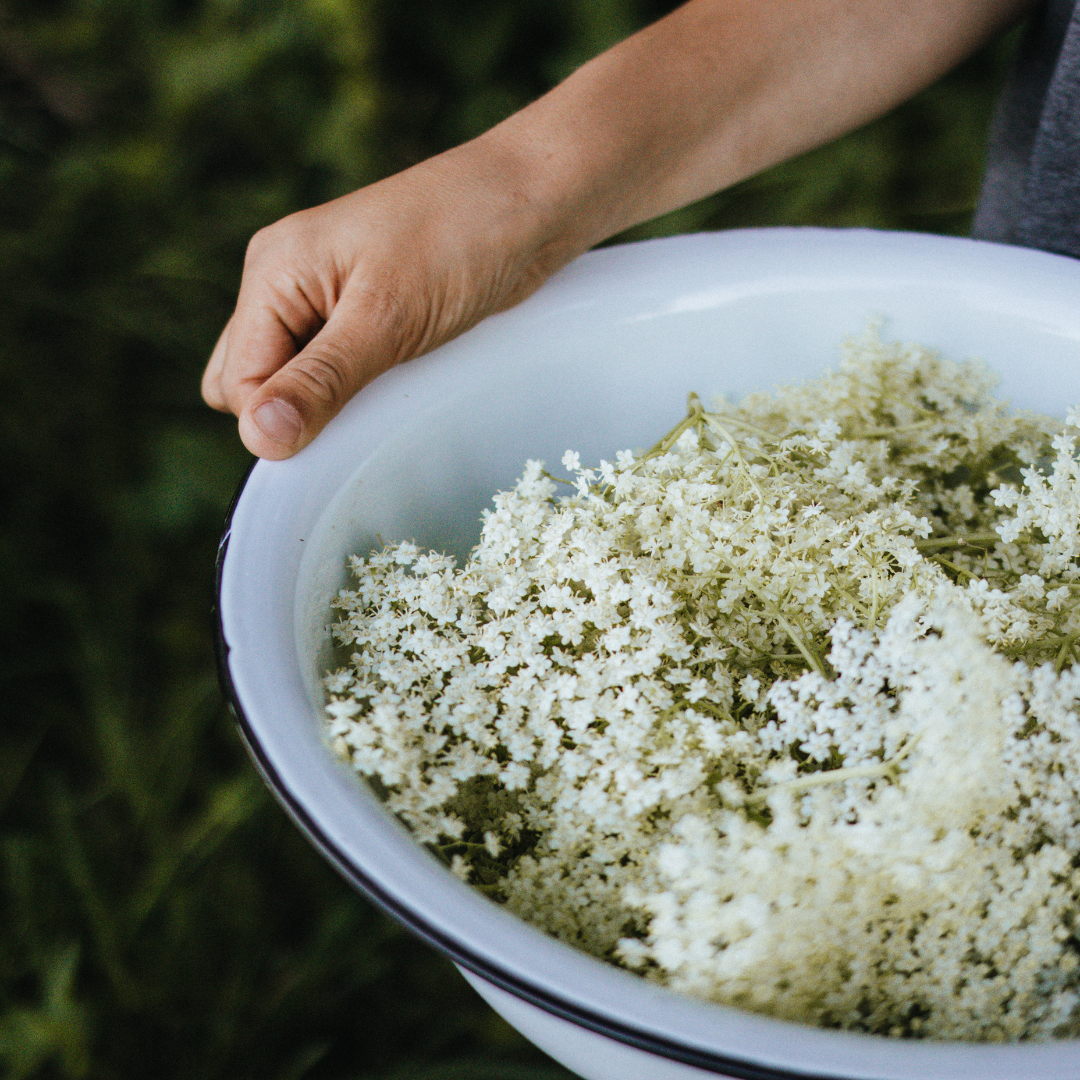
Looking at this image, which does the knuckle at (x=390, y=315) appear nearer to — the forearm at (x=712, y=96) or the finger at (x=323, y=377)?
the finger at (x=323, y=377)

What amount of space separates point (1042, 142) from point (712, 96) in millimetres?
273

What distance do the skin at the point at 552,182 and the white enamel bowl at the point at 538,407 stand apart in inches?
1.2

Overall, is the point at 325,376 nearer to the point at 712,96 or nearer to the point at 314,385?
the point at 314,385

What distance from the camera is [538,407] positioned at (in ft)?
2.16

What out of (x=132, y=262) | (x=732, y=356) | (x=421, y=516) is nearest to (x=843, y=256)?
(x=732, y=356)

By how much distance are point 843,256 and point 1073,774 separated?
0.38 metres

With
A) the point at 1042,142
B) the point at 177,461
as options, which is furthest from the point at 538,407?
the point at 177,461

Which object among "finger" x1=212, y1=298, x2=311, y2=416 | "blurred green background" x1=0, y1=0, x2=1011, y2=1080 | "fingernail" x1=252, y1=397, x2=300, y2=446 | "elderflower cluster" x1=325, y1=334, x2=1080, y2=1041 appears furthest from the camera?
"blurred green background" x1=0, y1=0, x2=1011, y2=1080

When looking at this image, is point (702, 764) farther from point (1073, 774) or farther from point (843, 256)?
point (843, 256)

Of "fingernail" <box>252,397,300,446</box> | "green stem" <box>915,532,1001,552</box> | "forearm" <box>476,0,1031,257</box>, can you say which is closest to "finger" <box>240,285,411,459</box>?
"fingernail" <box>252,397,300,446</box>

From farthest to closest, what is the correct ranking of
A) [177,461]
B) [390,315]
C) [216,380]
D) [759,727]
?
[177,461], [216,380], [390,315], [759,727]

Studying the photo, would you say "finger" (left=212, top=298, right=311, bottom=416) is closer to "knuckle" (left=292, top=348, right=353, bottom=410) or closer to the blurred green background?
"knuckle" (left=292, top=348, right=353, bottom=410)

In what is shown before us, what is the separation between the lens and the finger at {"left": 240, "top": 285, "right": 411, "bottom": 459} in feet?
1.76

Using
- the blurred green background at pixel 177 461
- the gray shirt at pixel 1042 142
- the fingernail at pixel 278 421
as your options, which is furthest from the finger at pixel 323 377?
A: the blurred green background at pixel 177 461
